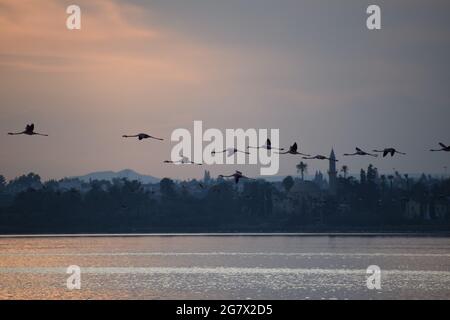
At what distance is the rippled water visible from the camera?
88.9 m

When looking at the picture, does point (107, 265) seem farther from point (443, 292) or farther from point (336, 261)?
point (443, 292)

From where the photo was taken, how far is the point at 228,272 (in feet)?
378

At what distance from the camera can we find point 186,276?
362ft

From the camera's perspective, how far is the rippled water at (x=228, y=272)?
88.9 m

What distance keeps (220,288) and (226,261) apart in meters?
46.0

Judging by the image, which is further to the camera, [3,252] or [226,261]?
[3,252]
